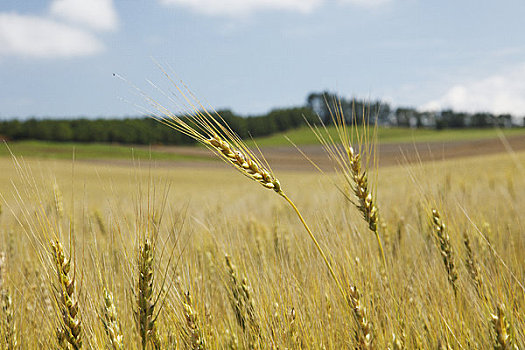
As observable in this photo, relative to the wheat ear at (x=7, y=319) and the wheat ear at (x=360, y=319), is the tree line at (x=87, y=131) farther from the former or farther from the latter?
the wheat ear at (x=360, y=319)

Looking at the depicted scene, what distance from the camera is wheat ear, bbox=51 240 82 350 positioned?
1454mm

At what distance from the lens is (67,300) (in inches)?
57.9

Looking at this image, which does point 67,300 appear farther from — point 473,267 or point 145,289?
point 473,267

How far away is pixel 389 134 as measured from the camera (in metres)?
78.8

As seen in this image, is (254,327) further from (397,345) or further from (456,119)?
(456,119)

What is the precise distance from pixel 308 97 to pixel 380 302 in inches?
4003

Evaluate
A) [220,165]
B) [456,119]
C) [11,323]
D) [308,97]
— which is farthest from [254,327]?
[308,97]

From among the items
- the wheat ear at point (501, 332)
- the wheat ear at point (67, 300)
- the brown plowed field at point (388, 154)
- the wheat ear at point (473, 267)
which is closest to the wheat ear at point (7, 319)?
the wheat ear at point (67, 300)

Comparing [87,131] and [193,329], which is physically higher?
[87,131]

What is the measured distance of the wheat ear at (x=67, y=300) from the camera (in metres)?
1.45

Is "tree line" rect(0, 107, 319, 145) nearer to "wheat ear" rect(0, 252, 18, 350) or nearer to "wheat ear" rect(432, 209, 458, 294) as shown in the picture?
"wheat ear" rect(0, 252, 18, 350)

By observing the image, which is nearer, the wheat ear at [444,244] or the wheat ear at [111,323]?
the wheat ear at [111,323]

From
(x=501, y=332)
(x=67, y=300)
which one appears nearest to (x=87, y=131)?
(x=67, y=300)

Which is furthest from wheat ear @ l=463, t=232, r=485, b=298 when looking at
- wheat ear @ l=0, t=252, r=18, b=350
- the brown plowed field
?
the brown plowed field
